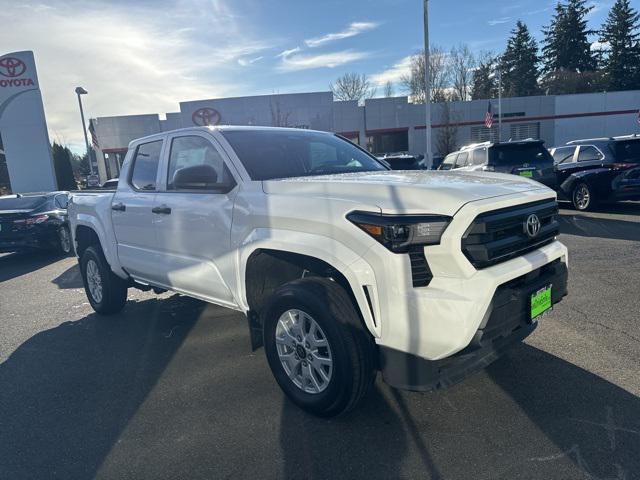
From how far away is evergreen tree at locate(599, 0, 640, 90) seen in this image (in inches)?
2202

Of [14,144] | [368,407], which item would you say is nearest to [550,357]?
[368,407]

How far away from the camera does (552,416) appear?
2.94 meters

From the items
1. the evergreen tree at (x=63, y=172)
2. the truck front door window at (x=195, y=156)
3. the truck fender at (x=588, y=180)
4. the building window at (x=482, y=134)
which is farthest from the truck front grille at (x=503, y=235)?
the building window at (x=482, y=134)

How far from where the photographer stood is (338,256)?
2.71m

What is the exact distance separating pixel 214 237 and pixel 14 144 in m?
17.7

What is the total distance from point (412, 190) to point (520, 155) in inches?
376

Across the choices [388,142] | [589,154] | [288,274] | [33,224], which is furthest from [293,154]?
[388,142]

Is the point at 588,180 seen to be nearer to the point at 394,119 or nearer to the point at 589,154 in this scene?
the point at 589,154

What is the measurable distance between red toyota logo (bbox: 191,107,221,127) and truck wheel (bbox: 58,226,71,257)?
23026 millimetres

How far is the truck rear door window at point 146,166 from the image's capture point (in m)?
4.57

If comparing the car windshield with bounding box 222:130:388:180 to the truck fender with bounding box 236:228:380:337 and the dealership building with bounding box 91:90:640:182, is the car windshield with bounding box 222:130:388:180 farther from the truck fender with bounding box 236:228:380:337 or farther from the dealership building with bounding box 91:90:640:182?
the dealership building with bounding box 91:90:640:182

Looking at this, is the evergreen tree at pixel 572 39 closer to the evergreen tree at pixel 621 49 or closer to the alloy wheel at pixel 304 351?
the evergreen tree at pixel 621 49

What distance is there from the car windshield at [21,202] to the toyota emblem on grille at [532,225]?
10545 mm

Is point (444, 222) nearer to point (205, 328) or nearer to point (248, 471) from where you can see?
point (248, 471)
